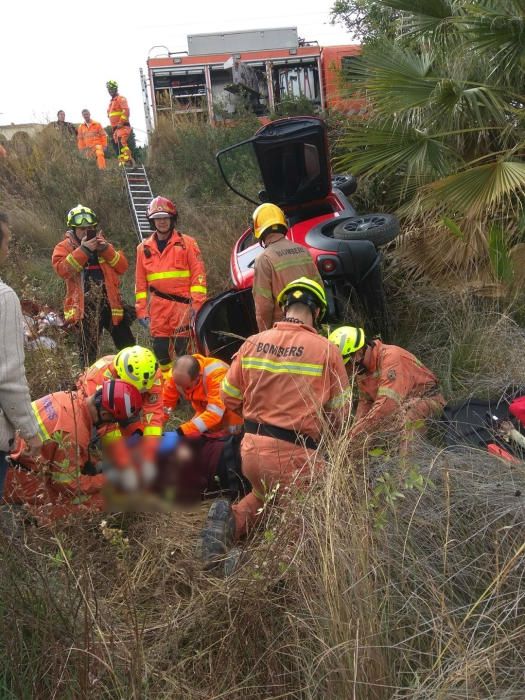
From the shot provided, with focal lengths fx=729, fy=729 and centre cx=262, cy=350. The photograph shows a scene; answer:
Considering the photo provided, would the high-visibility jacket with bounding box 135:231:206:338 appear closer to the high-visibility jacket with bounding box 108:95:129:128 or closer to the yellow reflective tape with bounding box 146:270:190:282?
the yellow reflective tape with bounding box 146:270:190:282

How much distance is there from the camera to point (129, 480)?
3311 mm

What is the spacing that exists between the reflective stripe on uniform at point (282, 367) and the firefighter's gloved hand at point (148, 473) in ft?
2.38

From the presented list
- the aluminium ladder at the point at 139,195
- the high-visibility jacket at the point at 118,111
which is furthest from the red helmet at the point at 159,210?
the high-visibility jacket at the point at 118,111

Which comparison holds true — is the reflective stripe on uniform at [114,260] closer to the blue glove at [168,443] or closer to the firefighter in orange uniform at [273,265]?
the firefighter in orange uniform at [273,265]

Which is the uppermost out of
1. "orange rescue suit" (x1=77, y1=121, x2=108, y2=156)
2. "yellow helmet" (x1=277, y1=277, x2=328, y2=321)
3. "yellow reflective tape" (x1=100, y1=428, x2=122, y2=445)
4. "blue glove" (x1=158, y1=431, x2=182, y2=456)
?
"orange rescue suit" (x1=77, y1=121, x2=108, y2=156)

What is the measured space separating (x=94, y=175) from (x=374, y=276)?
28.0 ft

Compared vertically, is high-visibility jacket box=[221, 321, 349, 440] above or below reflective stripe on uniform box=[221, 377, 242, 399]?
above

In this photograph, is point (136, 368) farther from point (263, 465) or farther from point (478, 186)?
point (478, 186)

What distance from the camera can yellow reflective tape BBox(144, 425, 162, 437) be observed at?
4.46 meters

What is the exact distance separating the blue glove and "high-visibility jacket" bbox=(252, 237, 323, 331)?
1.15m

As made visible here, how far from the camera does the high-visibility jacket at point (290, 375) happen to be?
11.9 feet

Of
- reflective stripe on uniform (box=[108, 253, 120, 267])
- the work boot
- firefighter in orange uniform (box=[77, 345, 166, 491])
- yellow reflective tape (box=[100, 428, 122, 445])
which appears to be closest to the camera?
the work boot

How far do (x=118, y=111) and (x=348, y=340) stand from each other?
457 inches

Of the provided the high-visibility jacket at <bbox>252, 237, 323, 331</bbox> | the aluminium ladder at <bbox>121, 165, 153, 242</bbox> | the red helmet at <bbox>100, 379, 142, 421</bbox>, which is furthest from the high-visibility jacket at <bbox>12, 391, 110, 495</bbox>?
the aluminium ladder at <bbox>121, 165, 153, 242</bbox>
